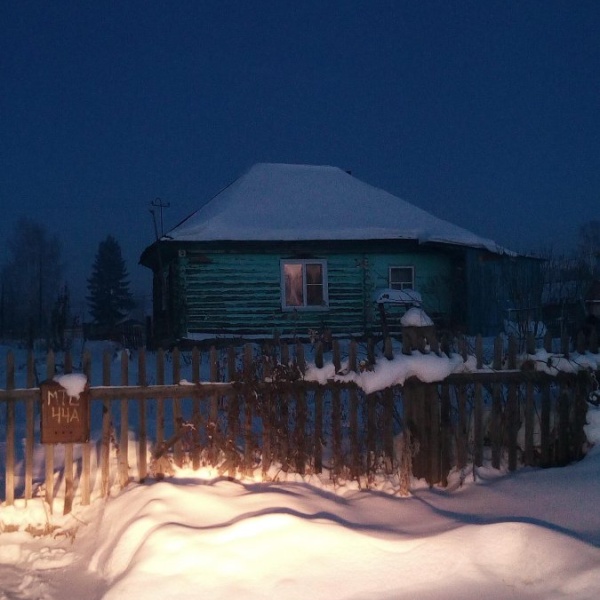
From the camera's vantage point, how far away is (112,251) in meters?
65.8

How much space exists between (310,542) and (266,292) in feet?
47.5

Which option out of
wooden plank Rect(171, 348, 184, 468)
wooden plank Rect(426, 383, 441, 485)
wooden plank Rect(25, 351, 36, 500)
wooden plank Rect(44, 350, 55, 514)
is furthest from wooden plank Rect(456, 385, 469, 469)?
wooden plank Rect(25, 351, 36, 500)

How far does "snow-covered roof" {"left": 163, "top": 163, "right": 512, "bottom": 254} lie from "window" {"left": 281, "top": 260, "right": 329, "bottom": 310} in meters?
1.10

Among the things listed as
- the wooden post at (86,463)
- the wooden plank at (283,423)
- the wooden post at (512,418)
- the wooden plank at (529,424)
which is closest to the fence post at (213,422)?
the wooden plank at (283,423)

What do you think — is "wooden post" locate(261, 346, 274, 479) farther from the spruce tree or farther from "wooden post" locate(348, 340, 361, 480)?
the spruce tree

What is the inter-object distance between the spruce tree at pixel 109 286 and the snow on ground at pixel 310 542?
59070 mm

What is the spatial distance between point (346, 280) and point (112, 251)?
5160 cm

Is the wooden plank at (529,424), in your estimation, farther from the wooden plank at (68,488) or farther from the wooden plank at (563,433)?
the wooden plank at (68,488)

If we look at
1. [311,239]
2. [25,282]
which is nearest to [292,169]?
[311,239]

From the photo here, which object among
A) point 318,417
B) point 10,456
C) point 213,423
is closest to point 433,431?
point 318,417

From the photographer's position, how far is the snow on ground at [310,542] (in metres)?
3.58

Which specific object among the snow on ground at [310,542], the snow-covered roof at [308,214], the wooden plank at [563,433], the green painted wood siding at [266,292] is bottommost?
the snow on ground at [310,542]

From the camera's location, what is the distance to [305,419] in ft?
18.8

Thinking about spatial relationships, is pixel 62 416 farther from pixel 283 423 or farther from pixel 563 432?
pixel 563 432
